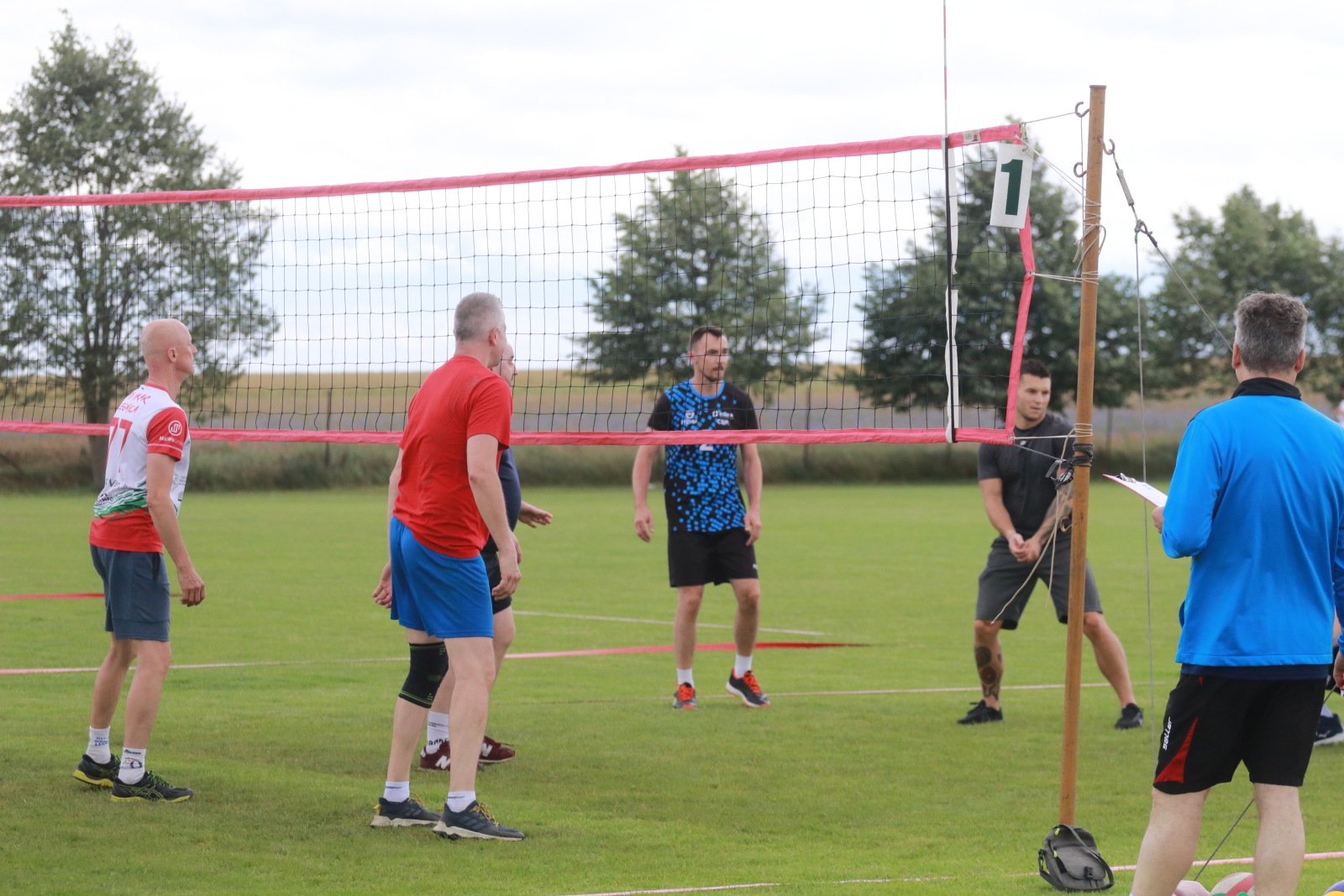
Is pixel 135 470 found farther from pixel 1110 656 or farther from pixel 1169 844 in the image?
pixel 1110 656

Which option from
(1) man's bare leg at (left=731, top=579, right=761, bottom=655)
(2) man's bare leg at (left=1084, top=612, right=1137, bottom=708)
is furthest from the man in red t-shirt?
(2) man's bare leg at (left=1084, top=612, right=1137, bottom=708)

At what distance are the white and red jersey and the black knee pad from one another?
1.26 m

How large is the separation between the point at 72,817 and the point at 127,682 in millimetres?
3590

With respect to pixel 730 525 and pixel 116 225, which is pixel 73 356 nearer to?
pixel 116 225

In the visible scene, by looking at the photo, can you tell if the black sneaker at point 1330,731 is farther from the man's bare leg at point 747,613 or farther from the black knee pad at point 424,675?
the black knee pad at point 424,675

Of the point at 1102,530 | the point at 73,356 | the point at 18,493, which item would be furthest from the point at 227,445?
the point at 73,356

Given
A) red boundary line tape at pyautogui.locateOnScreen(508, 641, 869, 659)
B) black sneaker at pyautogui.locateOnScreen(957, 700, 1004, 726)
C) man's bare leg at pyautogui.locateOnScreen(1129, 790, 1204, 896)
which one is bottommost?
red boundary line tape at pyautogui.locateOnScreen(508, 641, 869, 659)

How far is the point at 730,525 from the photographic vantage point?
9203 mm

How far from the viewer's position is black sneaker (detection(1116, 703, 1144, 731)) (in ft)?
28.2

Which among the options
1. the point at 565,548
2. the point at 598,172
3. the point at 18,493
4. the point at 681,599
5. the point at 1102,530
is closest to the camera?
the point at 598,172

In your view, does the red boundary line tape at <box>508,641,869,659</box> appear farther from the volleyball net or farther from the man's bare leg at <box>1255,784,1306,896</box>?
the man's bare leg at <box>1255,784,1306,896</box>

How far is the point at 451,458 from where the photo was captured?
5914 mm

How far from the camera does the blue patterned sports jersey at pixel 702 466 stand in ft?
29.7

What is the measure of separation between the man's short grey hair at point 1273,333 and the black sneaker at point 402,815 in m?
3.61
